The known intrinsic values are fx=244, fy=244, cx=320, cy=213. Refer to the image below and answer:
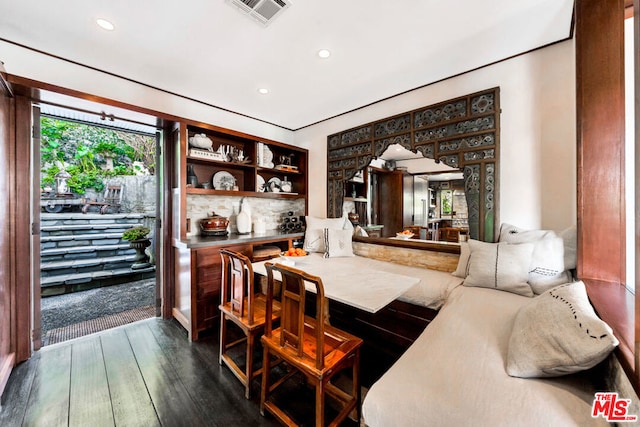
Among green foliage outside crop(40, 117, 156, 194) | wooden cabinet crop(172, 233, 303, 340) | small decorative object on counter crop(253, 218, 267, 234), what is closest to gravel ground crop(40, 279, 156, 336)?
wooden cabinet crop(172, 233, 303, 340)

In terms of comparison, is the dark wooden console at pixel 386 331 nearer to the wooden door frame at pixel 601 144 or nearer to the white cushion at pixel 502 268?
the white cushion at pixel 502 268

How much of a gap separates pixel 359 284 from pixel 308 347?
0.55m

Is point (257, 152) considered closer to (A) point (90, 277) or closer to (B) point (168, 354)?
(B) point (168, 354)

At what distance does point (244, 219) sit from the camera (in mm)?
3309

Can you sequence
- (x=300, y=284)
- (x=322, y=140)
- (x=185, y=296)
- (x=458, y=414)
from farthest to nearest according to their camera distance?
(x=322, y=140) < (x=185, y=296) < (x=300, y=284) < (x=458, y=414)

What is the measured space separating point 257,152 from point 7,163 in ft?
7.18

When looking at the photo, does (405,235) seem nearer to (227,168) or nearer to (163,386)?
(227,168)

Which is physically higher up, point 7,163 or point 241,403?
point 7,163

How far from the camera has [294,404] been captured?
1.60 meters

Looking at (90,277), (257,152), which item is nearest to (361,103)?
(257,152)

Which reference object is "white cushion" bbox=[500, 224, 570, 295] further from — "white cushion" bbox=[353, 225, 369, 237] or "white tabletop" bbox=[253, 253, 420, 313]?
"white cushion" bbox=[353, 225, 369, 237]

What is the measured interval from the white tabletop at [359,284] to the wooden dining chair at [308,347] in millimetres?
238

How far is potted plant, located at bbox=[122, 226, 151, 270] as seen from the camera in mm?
4617

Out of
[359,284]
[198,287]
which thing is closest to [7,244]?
[198,287]
